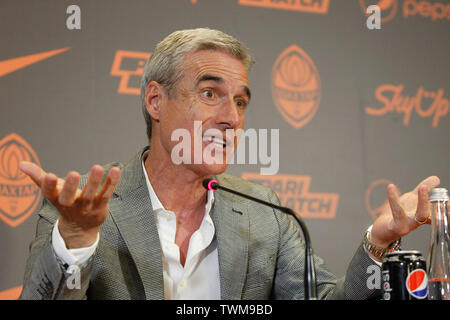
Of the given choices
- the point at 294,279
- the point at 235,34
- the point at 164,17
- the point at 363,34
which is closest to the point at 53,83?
the point at 164,17

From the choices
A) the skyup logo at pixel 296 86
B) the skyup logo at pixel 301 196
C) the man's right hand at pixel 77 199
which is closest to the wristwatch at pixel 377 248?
the man's right hand at pixel 77 199

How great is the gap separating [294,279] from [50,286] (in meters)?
0.97

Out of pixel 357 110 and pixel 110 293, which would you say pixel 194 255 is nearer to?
pixel 110 293

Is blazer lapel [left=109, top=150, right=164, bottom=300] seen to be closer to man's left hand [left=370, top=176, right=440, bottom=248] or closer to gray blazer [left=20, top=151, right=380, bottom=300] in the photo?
gray blazer [left=20, top=151, right=380, bottom=300]

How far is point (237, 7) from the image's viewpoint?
3.23 metres

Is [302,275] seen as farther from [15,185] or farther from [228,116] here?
[15,185]

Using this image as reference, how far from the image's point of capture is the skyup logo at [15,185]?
273 centimetres

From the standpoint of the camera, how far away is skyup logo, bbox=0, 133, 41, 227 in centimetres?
273

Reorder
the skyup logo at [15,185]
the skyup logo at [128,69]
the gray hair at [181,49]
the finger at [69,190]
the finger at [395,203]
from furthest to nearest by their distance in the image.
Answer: the skyup logo at [128,69] → the skyup logo at [15,185] → the gray hair at [181,49] → the finger at [395,203] → the finger at [69,190]

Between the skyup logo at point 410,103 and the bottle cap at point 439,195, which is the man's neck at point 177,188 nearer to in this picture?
the bottle cap at point 439,195

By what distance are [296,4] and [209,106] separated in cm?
159

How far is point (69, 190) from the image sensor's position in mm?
1196

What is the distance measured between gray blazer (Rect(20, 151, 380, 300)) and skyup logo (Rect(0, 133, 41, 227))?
37.3 inches

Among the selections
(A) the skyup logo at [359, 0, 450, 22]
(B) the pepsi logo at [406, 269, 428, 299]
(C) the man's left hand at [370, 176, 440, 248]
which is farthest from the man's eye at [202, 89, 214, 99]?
(A) the skyup logo at [359, 0, 450, 22]
